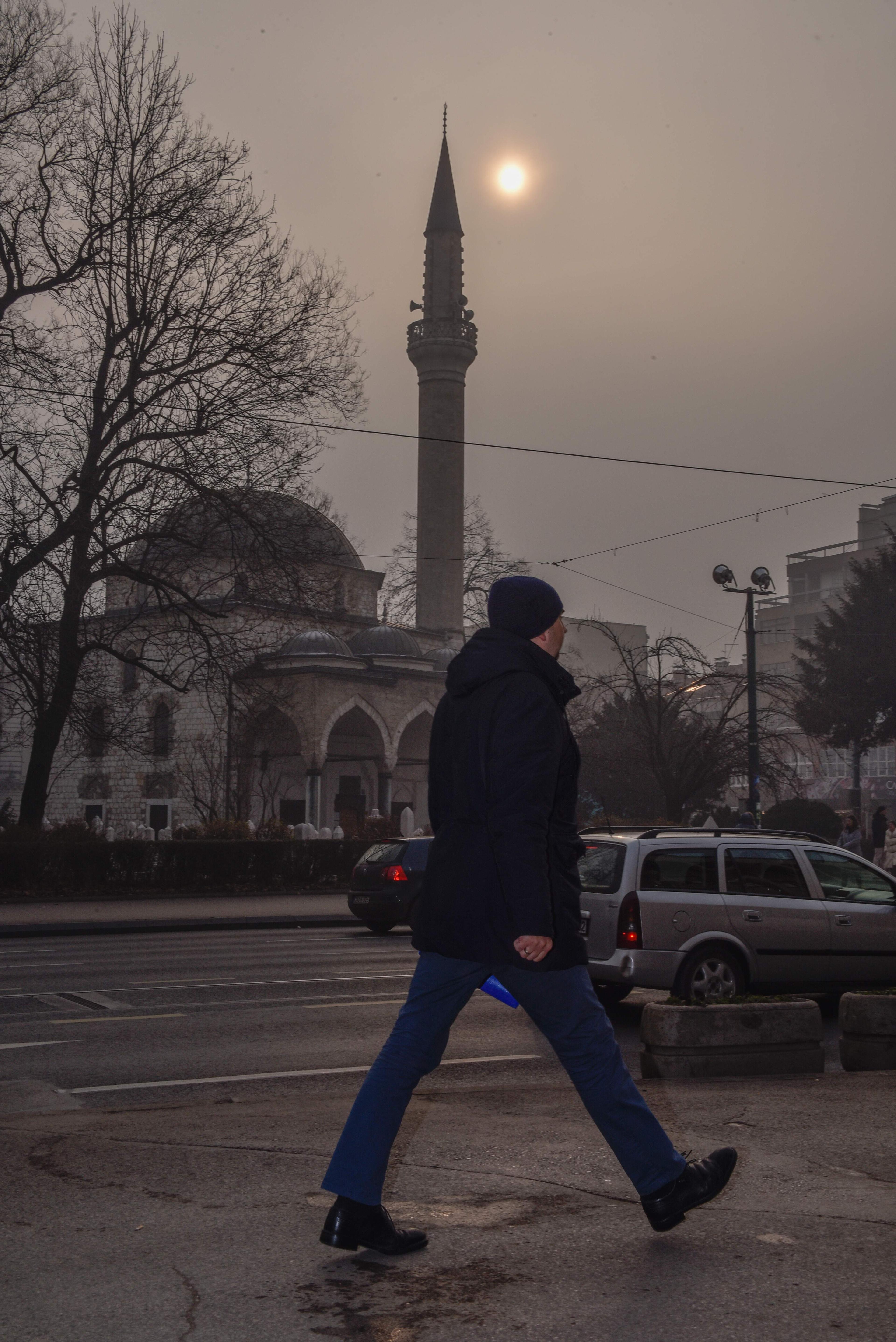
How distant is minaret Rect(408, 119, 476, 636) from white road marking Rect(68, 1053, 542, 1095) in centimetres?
4698

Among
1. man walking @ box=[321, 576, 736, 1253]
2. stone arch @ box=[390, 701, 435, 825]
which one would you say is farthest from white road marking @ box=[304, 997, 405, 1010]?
stone arch @ box=[390, 701, 435, 825]

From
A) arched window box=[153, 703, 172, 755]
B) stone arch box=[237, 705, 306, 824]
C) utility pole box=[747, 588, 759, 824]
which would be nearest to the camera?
utility pole box=[747, 588, 759, 824]

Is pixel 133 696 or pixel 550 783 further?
pixel 133 696

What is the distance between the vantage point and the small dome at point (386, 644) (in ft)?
174

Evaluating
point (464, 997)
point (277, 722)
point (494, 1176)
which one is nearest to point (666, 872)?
point (494, 1176)

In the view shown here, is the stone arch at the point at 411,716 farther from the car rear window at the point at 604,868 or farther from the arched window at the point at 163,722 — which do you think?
the car rear window at the point at 604,868

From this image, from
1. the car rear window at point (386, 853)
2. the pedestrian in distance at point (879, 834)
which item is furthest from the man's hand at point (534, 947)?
the pedestrian in distance at point (879, 834)

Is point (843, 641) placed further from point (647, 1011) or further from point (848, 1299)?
point (848, 1299)

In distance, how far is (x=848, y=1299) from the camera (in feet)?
10.9

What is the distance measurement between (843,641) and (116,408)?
109 ft

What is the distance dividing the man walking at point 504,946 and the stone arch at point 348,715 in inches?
1742

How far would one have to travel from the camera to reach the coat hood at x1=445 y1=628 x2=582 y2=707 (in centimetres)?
388

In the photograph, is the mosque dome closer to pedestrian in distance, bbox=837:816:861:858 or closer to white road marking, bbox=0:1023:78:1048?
pedestrian in distance, bbox=837:816:861:858

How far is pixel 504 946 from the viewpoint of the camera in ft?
12.1
